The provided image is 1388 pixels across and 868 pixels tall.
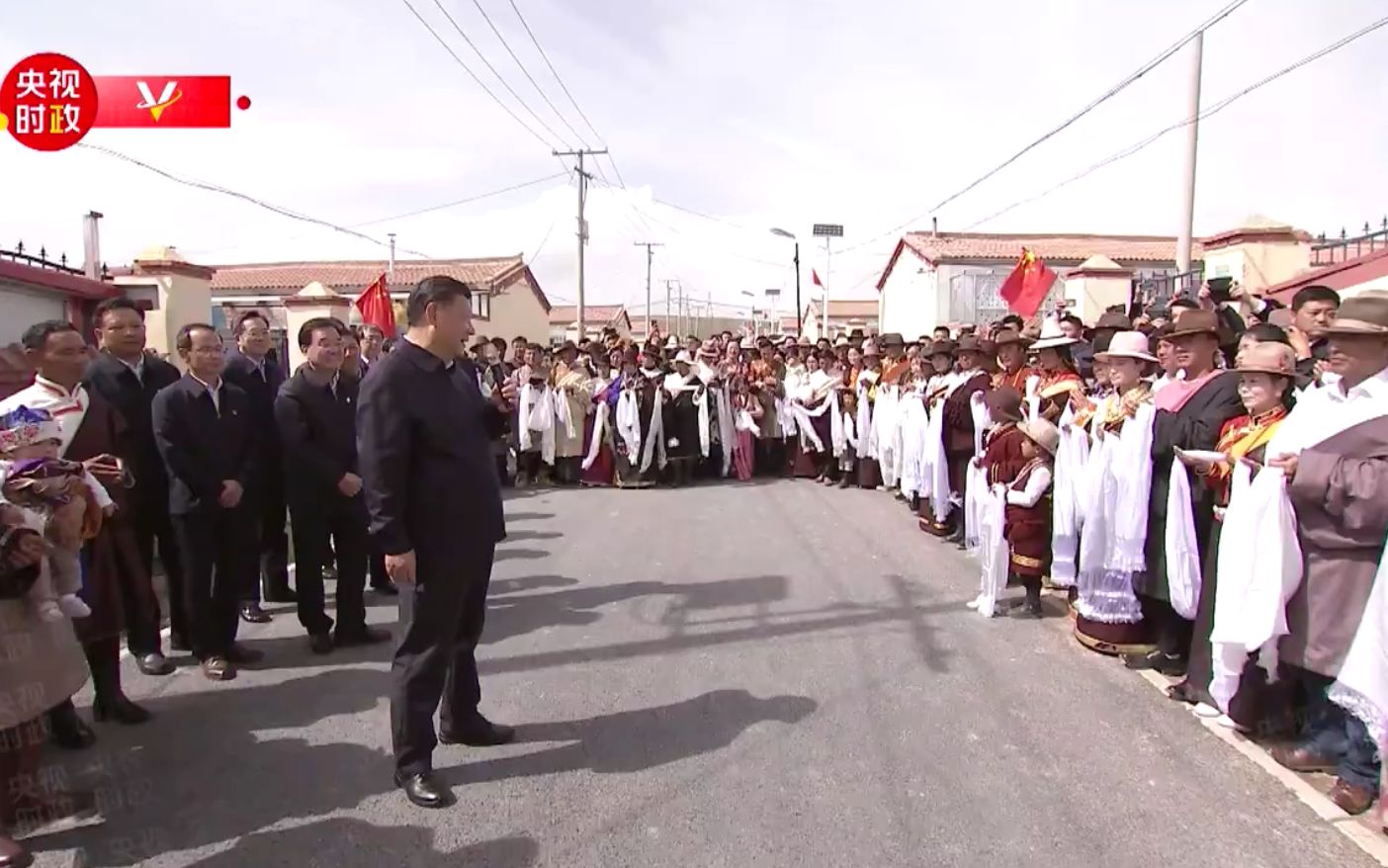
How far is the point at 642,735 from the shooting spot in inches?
154

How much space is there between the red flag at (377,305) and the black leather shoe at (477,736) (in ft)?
35.7

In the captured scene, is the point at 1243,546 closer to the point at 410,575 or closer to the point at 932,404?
the point at 410,575

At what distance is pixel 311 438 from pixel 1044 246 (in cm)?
2953

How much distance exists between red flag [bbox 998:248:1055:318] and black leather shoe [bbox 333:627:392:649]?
1005 centimetres

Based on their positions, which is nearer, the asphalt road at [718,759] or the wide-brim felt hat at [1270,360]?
the asphalt road at [718,759]

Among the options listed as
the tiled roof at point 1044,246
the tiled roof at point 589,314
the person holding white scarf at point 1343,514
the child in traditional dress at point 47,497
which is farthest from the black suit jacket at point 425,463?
the tiled roof at point 589,314

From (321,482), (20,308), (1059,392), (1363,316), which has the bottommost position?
(321,482)

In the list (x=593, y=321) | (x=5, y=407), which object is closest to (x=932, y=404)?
(x=5, y=407)

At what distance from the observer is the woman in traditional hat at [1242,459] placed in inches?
150

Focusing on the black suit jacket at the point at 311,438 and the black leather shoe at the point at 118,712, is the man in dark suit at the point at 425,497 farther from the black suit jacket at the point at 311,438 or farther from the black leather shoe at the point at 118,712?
the black suit jacket at the point at 311,438

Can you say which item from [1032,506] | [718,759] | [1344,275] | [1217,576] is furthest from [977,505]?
[1344,275]

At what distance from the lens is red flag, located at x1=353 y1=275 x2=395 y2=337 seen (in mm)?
13797

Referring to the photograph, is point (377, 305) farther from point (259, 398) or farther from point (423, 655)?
point (423, 655)

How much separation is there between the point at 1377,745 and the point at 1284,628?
1.54ft
